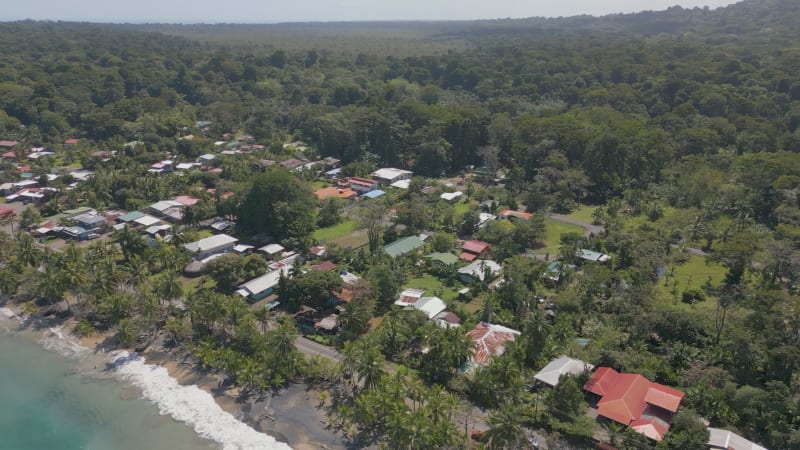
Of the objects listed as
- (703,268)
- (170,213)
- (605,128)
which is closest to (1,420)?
(170,213)

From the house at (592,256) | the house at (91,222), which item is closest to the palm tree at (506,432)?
the house at (592,256)

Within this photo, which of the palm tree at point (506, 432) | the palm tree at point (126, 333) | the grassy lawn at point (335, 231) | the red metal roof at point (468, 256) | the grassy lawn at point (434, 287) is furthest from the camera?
the grassy lawn at point (335, 231)

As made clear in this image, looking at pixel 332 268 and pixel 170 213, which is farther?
pixel 170 213

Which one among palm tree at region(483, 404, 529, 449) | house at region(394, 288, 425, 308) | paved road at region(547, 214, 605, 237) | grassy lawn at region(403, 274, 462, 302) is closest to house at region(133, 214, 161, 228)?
grassy lawn at region(403, 274, 462, 302)

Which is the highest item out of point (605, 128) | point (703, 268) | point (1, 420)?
point (605, 128)

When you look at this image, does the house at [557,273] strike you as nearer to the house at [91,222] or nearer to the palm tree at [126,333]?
the palm tree at [126,333]

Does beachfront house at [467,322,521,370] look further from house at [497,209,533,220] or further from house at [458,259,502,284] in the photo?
house at [497,209,533,220]

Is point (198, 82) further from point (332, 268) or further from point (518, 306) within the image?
point (518, 306)
